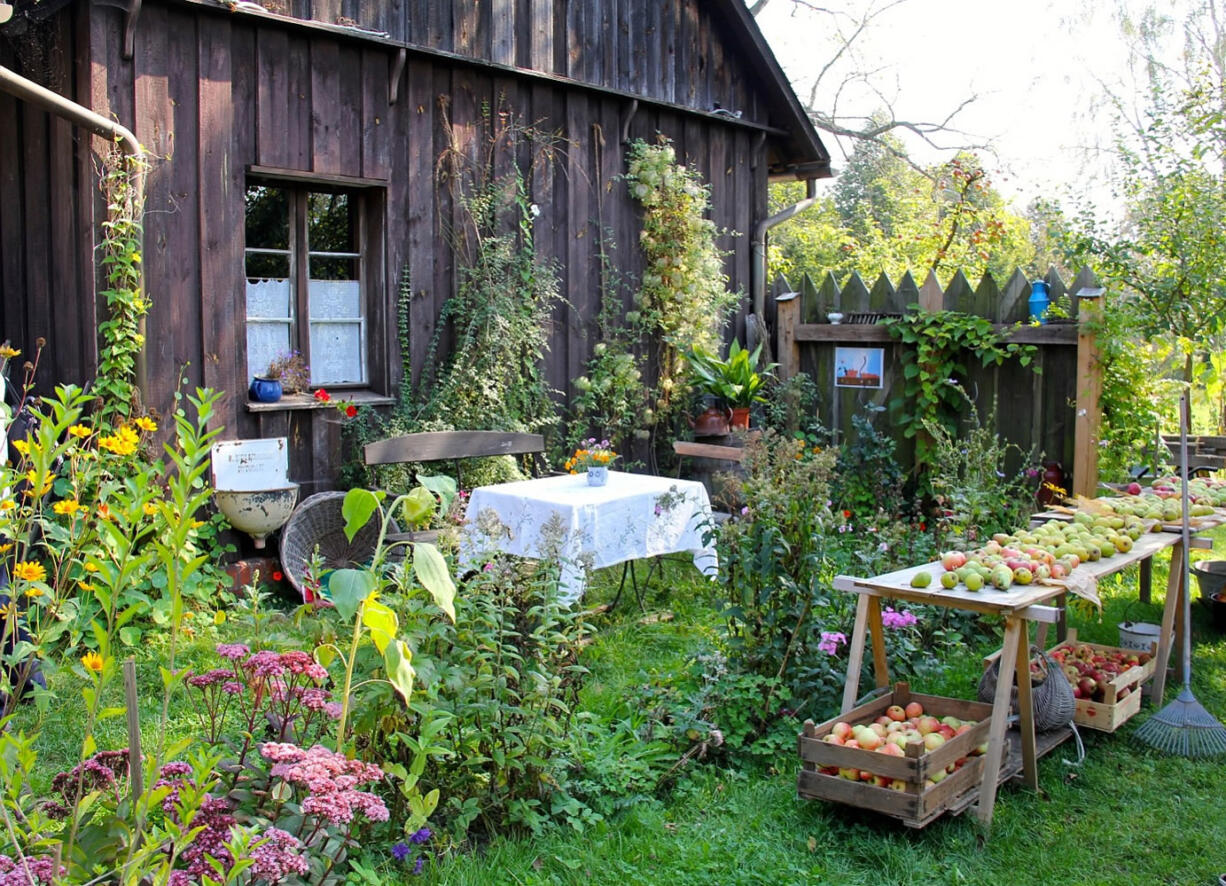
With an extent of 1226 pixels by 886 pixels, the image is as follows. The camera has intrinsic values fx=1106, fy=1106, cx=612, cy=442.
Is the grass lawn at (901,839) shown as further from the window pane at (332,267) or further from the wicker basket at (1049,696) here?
the window pane at (332,267)

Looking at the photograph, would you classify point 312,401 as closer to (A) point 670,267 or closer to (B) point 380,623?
(A) point 670,267

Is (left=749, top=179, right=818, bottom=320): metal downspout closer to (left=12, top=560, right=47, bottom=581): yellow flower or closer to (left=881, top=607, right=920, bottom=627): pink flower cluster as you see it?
(left=881, top=607, right=920, bottom=627): pink flower cluster

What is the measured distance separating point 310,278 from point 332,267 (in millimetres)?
203

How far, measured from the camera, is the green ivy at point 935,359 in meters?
8.47

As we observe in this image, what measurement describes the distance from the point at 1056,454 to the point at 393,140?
5.35 m

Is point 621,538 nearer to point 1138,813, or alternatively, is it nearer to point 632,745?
point 632,745

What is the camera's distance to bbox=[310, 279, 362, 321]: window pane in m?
A: 7.41

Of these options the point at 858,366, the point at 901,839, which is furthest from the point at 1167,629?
the point at 858,366

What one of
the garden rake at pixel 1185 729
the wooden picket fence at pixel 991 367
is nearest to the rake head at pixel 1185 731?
the garden rake at pixel 1185 729

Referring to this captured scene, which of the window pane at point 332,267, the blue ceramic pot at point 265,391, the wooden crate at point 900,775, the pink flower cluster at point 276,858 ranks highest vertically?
the window pane at point 332,267

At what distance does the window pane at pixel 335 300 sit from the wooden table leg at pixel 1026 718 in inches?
201

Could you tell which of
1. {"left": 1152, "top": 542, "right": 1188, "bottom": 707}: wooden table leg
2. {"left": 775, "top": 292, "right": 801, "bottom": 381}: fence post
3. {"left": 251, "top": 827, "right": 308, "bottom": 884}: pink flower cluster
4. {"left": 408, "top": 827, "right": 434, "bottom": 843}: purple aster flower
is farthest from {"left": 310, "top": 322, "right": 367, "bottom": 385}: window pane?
{"left": 251, "top": 827, "right": 308, "bottom": 884}: pink flower cluster

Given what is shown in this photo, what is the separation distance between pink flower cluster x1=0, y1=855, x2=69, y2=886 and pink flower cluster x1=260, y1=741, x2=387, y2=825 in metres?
0.50

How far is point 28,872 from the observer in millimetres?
2037
